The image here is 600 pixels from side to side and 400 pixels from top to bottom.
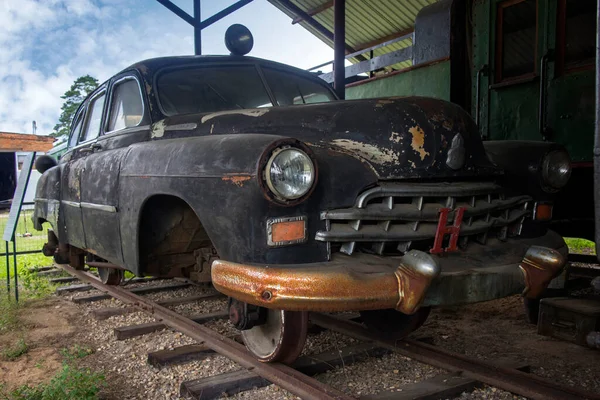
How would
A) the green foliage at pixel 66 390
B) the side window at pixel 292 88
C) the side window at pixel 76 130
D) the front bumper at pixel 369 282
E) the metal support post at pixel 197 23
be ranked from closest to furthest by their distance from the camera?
1. the front bumper at pixel 369 282
2. the green foliage at pixel 66 390
3. the side window at pixel 292 88
4. the side window at pixel 76 130
5. the metal support post at pixel 197 23

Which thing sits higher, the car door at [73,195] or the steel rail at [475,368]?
the car door at [73,195]

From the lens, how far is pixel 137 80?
A: 3.54m

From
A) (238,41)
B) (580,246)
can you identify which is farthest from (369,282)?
(580,246)

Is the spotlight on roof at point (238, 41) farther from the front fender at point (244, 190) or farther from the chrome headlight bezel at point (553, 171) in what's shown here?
the chrome headlight bezel at point (553, 171)

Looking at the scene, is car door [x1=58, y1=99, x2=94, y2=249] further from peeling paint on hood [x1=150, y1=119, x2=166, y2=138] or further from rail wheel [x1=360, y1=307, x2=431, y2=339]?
rail wheel [x1=360, y1=307, x2=431, y2=339]

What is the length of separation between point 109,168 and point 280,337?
1.70 meters

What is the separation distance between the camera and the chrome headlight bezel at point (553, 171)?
3113mm

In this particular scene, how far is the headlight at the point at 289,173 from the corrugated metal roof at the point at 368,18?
10460 millimetres

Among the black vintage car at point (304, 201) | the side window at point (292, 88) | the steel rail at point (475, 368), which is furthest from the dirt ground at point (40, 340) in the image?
the side window at point (292, 88)

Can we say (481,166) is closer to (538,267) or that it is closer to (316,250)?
(538,267)

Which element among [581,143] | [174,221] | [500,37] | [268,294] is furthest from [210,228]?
[500,37]

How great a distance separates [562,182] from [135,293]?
12.5 ft

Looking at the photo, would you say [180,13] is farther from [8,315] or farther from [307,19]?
[8,315]

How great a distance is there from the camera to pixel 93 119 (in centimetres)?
461
